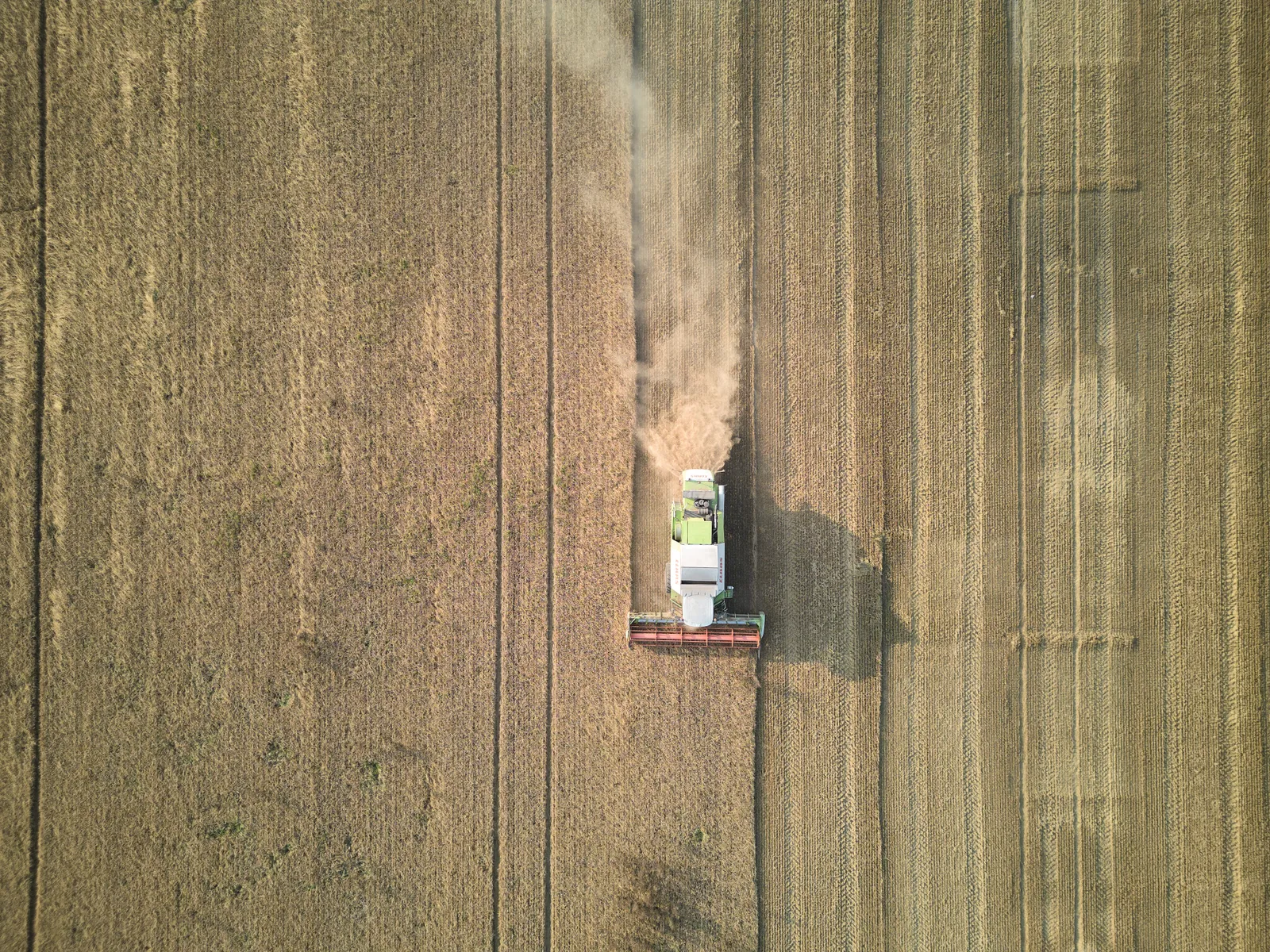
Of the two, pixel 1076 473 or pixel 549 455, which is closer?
pixel 1076 473

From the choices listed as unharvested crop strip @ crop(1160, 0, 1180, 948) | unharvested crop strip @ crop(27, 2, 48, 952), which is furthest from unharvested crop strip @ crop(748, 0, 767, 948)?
unharvested crop strip @ crop(27, 2, 48, 952)

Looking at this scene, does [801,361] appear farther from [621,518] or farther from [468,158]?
[468,158]

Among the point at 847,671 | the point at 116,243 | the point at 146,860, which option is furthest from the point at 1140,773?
the point at 116,243

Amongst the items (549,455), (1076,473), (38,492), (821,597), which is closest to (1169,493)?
(1076,473)

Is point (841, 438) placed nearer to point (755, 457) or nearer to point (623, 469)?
point (755, 457)

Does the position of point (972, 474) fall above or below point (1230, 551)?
above

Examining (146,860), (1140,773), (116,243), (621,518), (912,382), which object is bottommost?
(146,860)

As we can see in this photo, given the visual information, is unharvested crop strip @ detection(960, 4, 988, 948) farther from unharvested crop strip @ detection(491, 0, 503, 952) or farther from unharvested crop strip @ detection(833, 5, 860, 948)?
unharvested crop strip @ detection(491, 0, 503, 952)
